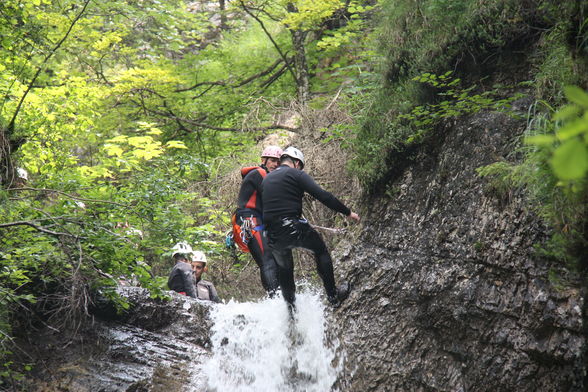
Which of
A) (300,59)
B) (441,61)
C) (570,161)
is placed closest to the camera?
(570,161)

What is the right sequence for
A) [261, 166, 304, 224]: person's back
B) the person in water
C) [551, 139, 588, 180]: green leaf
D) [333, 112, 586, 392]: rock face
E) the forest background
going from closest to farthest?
[551, 139, 588, 180]: green leaf, [333, 112, 586, 392]: rock face, the forest background, [261, 166, 304, 224]: person's back, the person in water

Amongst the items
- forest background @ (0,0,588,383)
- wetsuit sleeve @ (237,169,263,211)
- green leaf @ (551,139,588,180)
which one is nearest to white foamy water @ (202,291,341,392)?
forest background @ (0,0,588,383)

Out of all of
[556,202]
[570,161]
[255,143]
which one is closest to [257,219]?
[556,202]

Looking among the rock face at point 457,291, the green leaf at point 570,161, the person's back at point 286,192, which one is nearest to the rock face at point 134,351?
the rock face at point 457,291

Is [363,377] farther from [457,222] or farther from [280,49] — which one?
[280,49]

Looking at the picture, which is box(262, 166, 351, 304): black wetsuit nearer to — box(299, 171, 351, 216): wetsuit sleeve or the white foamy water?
box(299, 171, 351, 216): wetsuit sleeve

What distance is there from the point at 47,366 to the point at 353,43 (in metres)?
8.05

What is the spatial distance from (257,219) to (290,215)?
987 mm

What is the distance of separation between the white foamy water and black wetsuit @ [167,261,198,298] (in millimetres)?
1209

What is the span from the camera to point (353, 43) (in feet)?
34.8

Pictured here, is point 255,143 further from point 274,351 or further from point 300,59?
Result: point 274,351

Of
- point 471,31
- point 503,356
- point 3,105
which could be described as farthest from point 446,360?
point 3,105

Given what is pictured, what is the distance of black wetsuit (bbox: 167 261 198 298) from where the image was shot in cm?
805

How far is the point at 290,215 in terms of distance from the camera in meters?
5.93
